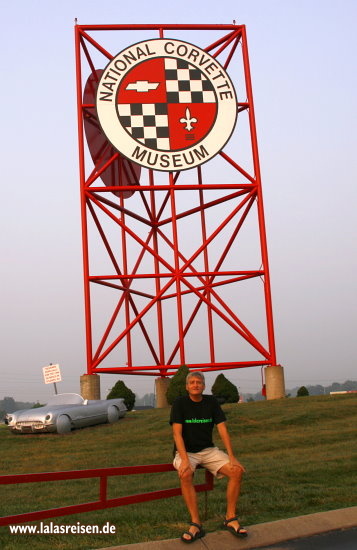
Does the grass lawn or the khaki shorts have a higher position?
the khaki shorts

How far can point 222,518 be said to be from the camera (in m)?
6.56

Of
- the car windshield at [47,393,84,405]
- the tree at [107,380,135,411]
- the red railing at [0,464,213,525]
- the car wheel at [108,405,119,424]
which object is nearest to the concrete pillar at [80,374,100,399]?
the tree at [107,380,135,411]

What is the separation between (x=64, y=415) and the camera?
17156 mm

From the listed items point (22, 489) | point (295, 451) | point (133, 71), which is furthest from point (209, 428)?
point (133, 71)

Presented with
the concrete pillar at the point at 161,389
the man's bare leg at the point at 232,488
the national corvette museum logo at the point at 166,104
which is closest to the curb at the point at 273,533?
the man's bare leg at the point at 232,488

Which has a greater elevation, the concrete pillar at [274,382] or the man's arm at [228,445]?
the concrete pillar at [274,382]

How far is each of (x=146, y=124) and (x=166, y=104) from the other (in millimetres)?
1036

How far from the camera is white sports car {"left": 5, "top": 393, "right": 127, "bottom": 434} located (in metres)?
16.9

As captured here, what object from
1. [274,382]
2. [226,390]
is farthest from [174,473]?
[226,390]

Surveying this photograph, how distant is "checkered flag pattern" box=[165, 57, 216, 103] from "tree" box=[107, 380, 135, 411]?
9.70 m

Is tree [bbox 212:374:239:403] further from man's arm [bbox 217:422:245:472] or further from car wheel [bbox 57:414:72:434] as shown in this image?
man's arm [bbox 217:422:245:472]

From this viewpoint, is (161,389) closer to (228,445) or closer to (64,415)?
(64,415)

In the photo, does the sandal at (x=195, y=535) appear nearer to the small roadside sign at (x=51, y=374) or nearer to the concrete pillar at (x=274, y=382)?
the concrete pillar at (x=274, y=382)

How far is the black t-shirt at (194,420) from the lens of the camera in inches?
247
